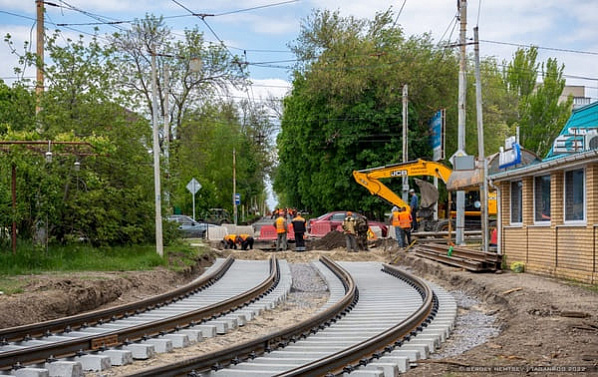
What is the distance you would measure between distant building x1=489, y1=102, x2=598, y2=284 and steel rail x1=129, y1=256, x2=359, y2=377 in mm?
5665

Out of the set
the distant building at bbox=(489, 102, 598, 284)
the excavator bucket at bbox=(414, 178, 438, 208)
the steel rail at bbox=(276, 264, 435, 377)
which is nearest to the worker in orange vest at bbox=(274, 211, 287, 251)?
the excavator bucket at bbox=(414, 178, 438, 208)

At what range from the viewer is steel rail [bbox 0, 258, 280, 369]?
8867mm

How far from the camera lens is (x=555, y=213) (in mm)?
18500

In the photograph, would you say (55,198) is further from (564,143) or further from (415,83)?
(415,83)

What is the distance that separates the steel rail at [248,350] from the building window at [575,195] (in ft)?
19.9

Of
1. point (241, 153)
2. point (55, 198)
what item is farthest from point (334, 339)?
point (241, 153)

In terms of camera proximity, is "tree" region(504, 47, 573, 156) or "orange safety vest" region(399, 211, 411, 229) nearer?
"orange safety vest" region(399, 211, 411, 229)

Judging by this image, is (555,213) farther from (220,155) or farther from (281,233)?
(220,155)

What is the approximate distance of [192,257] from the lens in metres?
27.0

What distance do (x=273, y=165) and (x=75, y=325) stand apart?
81.4 m

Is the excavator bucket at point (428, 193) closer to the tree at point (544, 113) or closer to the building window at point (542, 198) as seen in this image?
the building window at point (542, 198)

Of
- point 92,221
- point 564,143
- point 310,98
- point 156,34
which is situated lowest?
point 92,221

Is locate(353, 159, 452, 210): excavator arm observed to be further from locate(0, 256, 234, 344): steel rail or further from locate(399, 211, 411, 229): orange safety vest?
locate(0, 256, 234, 344): steel rail

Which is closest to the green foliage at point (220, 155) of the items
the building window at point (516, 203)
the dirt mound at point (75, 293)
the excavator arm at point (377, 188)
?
the excavator arm at point (377, 188)
